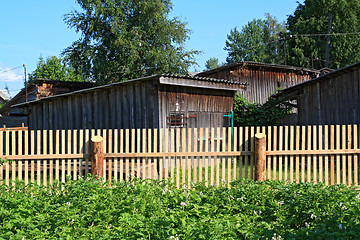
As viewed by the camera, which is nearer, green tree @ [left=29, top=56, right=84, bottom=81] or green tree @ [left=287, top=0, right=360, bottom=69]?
green tree @ [left=287, top=0, right=360, bottom=69]

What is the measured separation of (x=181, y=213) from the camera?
4.86m

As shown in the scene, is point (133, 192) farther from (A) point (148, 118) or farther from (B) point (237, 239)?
(A) point (148, 118)

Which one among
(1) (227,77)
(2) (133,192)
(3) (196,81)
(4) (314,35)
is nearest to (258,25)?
(4) (314,35)

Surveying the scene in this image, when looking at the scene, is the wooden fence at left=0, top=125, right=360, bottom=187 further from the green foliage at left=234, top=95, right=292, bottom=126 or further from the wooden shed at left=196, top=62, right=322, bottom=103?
the wooden shed at left=196, top=62, right=322, bottom=103

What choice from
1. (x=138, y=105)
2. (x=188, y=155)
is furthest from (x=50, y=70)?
(x=188, y=155)

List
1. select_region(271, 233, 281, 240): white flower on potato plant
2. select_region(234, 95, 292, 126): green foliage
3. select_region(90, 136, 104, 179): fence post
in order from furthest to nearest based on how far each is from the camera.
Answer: select_region(234, 95, 292, 126): green foliage, select_region(90, 136, 104, 179): fence post, select_region(271, 233, 281, 240): white flower on potato plant

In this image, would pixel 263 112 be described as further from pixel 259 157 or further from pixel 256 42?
pixel 256 42

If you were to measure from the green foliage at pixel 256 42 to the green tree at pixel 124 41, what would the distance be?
26276mm

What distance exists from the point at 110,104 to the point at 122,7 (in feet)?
70.8

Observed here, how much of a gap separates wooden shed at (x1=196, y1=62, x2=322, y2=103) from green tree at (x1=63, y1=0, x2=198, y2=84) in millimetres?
9921

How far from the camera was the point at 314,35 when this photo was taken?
130 ft

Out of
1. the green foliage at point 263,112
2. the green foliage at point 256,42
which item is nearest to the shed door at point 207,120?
the green foliage at point 263,112

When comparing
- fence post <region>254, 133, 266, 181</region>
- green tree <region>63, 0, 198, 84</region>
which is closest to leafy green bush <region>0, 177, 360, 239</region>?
fence post <region>254, 133, 266, 181</region>

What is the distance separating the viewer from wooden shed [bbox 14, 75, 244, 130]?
13242mm
